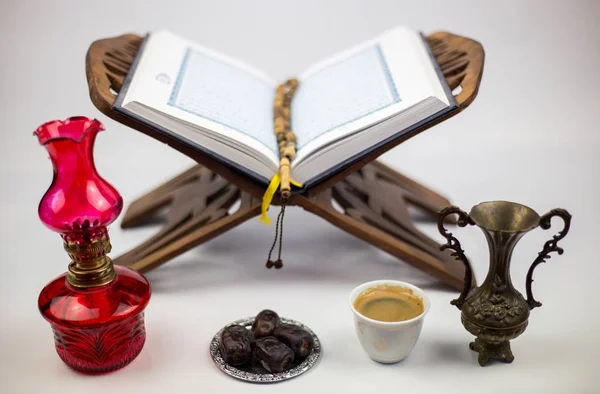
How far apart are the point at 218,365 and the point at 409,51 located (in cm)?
121

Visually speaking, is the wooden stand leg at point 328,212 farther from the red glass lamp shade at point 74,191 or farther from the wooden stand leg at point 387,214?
the red glass lamp shade at point 74,191

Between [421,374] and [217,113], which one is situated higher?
[217,113]

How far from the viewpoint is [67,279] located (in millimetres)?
2133

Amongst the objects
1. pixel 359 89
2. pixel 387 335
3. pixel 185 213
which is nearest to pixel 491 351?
pixel 387 335

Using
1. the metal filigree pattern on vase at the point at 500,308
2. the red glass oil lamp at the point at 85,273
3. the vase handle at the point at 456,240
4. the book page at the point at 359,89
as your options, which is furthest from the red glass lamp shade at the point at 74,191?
the metal filigree pattern on vase at the point at 500,308

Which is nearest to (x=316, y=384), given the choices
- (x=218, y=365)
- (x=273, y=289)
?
(x=218, y=365)

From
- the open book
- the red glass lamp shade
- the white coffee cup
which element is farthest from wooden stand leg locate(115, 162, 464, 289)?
the red glass lamp shade

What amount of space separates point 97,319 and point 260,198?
62cm

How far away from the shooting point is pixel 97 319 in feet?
6.82

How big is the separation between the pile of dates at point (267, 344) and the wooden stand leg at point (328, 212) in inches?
16.5

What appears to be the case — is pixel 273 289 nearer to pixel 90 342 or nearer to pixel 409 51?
pixel 90 342

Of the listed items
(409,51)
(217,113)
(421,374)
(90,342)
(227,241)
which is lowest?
(90,342)

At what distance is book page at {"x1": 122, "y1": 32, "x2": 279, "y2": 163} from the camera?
2.44m

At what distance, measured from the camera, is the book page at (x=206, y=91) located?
96.0 inches
